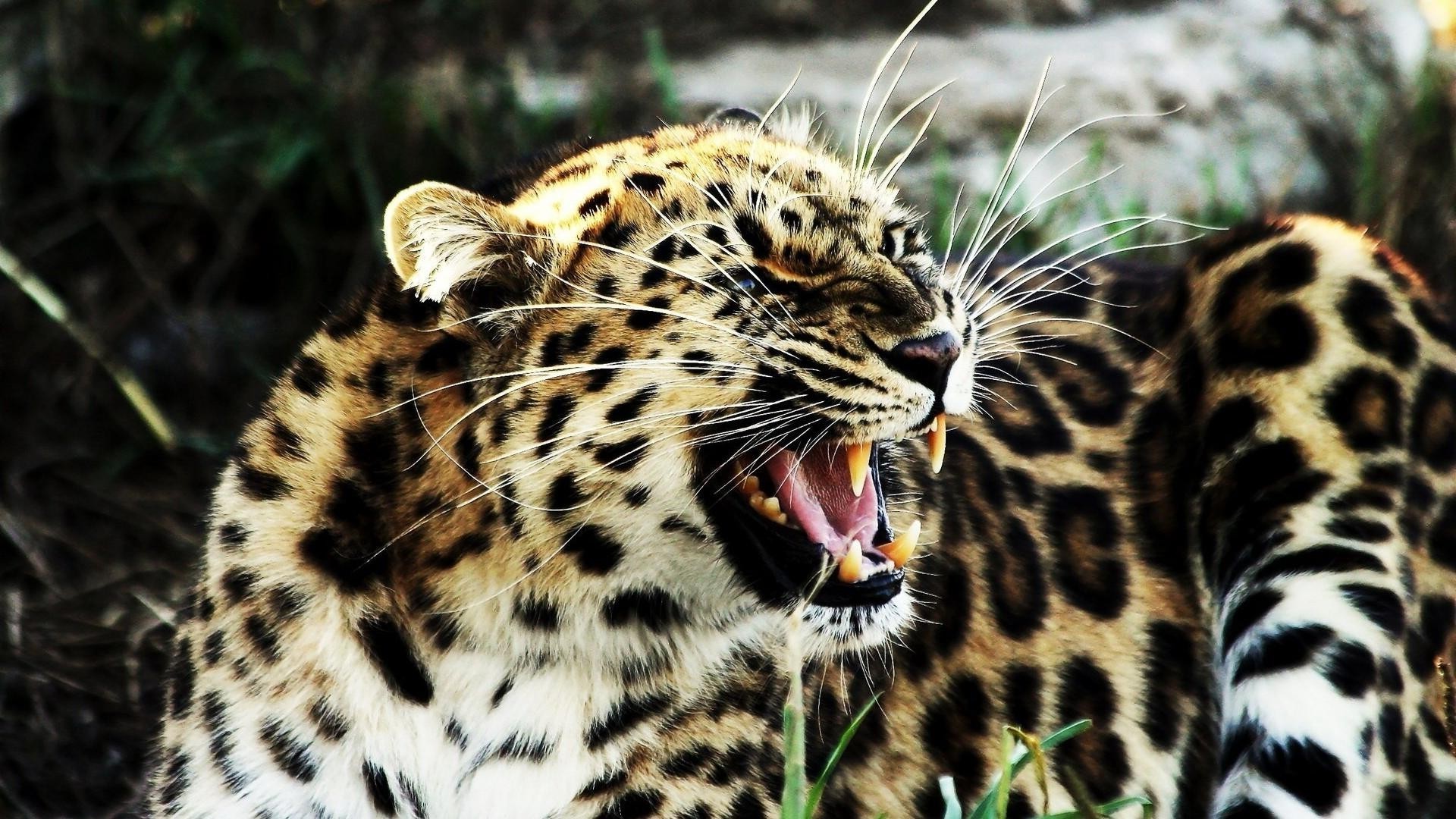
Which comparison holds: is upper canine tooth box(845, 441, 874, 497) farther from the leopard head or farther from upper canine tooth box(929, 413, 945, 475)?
upper canine tooth box(929, 413, 945, 475)

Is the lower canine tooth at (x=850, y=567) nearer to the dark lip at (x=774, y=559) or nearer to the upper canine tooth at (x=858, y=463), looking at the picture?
the dark lip at (x=774, y=559)

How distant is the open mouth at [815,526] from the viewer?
3.78 metres

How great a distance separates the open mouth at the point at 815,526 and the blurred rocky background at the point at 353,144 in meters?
3.01

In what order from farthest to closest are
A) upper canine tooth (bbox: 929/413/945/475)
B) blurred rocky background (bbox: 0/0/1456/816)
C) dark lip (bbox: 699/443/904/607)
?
blurred rocky background (bbox: 0/0/1456/816), upper canine tooth (bbox: 929/413/945/475), dark lip (bbox: 699/443/904/607)

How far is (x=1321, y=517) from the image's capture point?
495 centimetres

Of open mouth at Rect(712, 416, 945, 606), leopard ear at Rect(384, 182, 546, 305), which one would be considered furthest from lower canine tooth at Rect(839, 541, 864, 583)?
leopard ear at Rect(384, 182, 546, 305)

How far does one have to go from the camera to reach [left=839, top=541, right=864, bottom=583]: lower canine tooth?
3.77 meters

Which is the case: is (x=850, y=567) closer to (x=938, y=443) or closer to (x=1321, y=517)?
(x=938, y=443)

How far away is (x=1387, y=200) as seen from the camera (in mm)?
8539

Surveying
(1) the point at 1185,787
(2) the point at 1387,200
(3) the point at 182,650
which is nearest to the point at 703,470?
(3) the point at 182,650

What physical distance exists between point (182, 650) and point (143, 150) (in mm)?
4469

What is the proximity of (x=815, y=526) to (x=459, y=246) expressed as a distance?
102cm

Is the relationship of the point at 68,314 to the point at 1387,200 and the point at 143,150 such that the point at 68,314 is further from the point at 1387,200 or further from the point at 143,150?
the point at 1387,200

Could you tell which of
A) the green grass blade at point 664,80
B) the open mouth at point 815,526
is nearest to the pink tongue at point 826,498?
the open mouth at point 815,526
